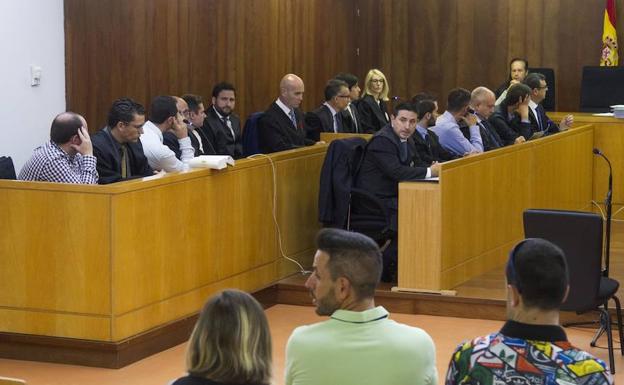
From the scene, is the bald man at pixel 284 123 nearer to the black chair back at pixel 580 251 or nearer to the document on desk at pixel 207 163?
the document on desk at pixel 207 163

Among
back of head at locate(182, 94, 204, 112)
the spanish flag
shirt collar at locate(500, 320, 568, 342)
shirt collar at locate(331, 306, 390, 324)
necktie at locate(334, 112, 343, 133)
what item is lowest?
shirt collar at locate(331, 306, 390, 324)

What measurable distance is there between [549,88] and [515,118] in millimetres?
3402

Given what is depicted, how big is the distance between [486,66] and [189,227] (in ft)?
31.4

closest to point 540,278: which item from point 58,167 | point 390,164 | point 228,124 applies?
point 58,167

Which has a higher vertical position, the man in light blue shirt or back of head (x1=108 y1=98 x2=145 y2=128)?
back of head (x1=108 y1=98 x2=145 y2=128)

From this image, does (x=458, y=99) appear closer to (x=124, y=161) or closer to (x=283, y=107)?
(x=283, y=107)

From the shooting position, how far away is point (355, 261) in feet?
11.7

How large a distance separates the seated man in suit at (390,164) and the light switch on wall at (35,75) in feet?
8.76

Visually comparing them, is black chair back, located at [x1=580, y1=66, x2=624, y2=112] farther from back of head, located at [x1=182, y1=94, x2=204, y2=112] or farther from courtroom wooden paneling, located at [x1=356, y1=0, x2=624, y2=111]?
back of head, located at [x1=182, y1=94, x2=204, y2=112]

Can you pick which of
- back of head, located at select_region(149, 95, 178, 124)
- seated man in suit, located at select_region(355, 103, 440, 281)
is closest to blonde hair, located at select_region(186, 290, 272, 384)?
back of head, located at select_region(149, 95, 178, 124)

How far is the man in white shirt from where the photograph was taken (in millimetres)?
7836

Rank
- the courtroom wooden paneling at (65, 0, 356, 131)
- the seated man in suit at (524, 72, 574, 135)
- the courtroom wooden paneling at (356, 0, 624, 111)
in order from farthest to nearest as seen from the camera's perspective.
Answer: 1. the courtroom wooden paneling at (356, 0, 624, 111)
2. the seated man in suit at (524, 72, 574, 135)
3. the courtroom wooden paneling at (65, 0, 356, 131)

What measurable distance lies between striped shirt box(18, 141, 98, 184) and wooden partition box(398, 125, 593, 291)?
2.17 m

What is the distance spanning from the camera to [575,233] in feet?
21.2
